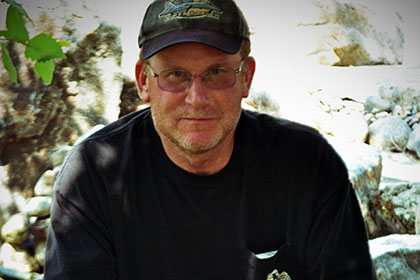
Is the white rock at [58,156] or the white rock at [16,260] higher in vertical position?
the white rock at [58,156]

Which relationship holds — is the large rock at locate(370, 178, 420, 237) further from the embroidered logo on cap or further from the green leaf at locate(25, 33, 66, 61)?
the green leaf at locate(25, 33, 66, 61)

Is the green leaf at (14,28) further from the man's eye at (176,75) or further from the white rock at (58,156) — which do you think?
the white rock at (58,156)

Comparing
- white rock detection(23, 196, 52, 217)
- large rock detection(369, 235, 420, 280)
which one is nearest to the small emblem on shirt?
large rock detection(369, 235, 420, 280)

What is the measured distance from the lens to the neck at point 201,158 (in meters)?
2.02

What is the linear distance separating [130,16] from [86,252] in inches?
195

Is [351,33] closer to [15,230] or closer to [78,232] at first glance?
[15,230]

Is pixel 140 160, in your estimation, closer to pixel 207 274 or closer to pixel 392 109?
pixel 207 274

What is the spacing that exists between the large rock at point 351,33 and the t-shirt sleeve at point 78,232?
1022cm

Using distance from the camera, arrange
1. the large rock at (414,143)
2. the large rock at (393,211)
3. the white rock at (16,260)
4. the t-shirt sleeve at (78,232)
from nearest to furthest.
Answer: the t-shirt sleeve at (78,232) → the white rock at (16,260) → the large rock at (393,211) → the large rock at (414,143)

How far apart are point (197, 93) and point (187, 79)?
0.08 metres

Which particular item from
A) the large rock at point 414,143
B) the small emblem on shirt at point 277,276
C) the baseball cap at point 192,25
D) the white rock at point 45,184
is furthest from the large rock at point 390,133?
the baseball cap at point 192,25

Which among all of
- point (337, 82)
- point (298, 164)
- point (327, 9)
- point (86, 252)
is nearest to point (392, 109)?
point (337, 82)

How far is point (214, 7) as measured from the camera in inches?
77.5

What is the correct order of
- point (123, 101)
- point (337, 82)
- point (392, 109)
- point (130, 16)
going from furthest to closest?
point (337, 82) → point (392, 109) → point (130, 16) → point (123, 101)
